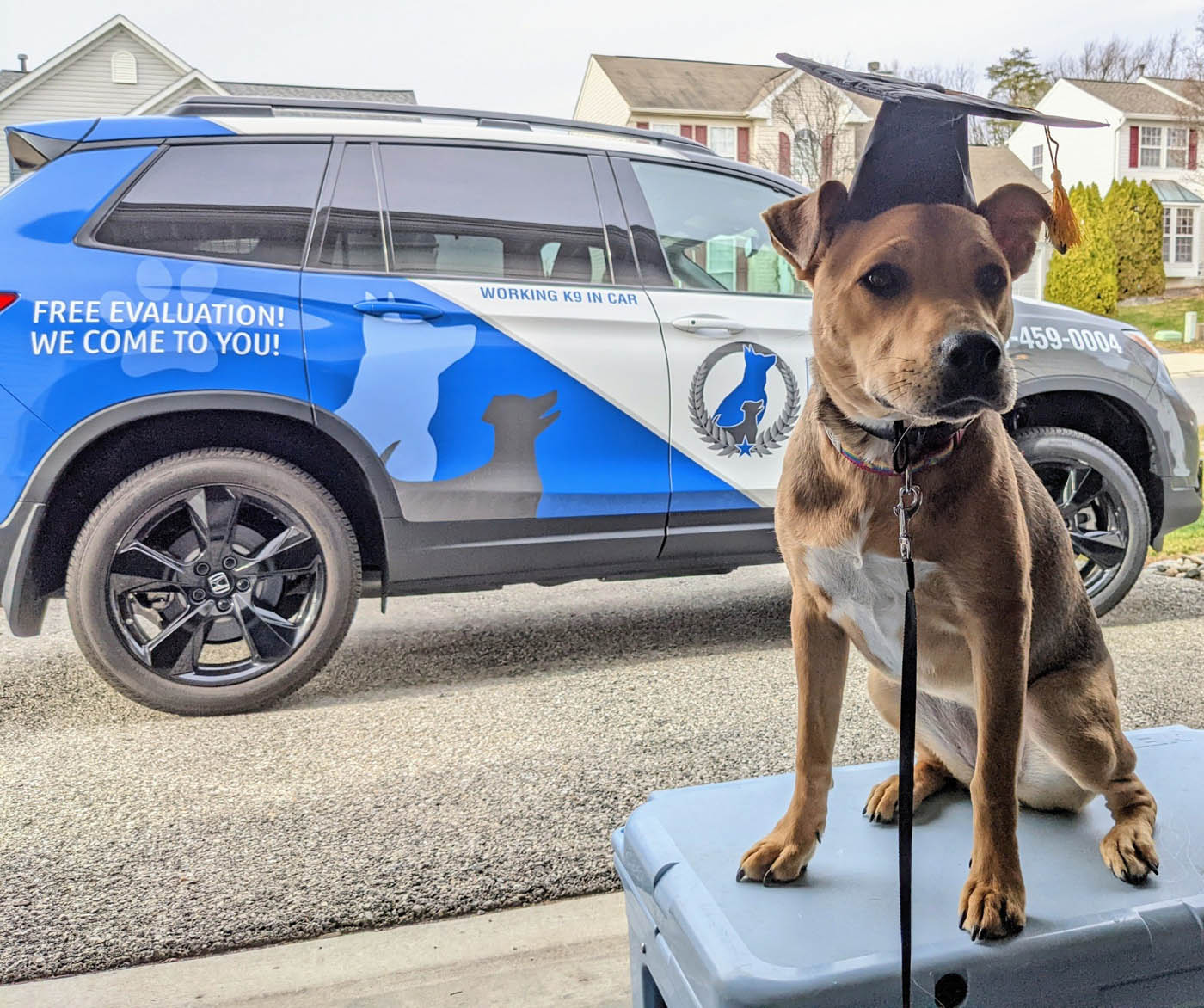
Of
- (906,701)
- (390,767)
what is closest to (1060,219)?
(906,701)

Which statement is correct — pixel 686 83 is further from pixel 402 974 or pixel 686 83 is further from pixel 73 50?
pixel 402 974

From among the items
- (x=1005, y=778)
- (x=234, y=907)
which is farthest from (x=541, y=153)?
(x=1005, y=778)

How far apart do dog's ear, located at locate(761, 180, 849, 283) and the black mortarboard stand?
2 centimetres

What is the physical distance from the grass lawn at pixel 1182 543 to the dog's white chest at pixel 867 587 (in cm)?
464

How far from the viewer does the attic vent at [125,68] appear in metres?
19.9

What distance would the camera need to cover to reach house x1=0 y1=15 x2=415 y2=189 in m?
19.2

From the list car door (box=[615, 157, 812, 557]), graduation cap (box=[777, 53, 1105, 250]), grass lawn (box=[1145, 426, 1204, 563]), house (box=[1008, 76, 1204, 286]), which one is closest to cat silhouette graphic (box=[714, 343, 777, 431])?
car door (box=[615, 157, 812, 557])

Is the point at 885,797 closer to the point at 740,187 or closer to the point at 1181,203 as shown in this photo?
the point at 740,187

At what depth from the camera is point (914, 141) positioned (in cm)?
116

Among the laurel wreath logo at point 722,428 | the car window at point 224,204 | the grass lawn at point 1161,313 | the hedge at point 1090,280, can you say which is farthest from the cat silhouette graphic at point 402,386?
the hedge at point 1090,280

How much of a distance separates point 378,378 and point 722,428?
115 centimetres

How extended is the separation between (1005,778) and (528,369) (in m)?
2.35

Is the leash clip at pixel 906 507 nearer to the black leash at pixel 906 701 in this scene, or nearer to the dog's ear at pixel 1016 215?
the black leash at pixel 906 701

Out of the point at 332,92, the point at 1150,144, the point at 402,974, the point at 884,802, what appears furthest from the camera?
the point at 1150,144
